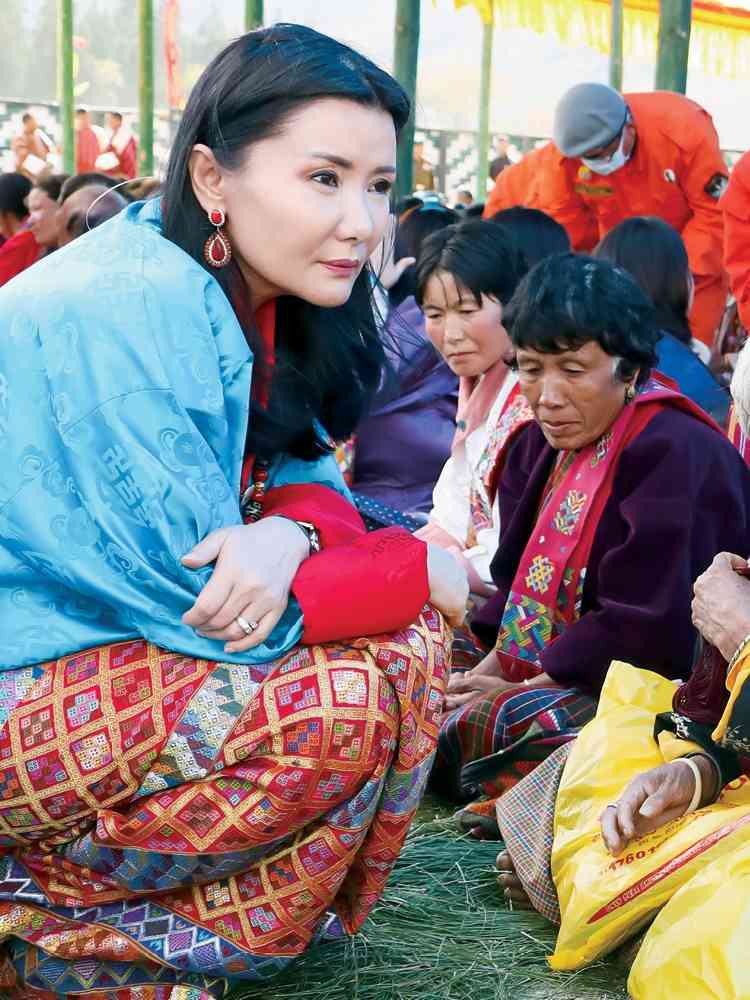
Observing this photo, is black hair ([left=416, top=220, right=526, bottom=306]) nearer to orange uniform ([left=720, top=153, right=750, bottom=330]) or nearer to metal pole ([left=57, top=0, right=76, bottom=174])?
orange uniform ([left=720, top=153, right=750, bottom=330])

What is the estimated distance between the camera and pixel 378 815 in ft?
7.61

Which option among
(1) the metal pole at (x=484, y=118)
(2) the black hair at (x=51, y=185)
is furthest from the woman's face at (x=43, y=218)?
(1) the metal pole at (x=484, y=118)

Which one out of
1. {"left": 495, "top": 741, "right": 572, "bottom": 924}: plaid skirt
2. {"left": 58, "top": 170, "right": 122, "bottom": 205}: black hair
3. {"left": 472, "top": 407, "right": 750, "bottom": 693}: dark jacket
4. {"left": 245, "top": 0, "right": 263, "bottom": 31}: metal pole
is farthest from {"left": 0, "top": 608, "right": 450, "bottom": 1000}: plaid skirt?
{"left": 245, "top": 0, "right": 263, "bottom": 31}: metal pole

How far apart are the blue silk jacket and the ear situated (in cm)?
16

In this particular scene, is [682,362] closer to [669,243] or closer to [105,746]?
[669,243]

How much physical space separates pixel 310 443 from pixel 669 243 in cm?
274

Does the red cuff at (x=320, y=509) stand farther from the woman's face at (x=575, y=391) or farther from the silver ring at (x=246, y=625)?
the woman's face at (x=575, y=391)

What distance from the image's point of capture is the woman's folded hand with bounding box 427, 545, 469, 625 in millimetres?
2340

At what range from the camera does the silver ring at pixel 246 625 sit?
7.00ft

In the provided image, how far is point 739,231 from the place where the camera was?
612 centimetres

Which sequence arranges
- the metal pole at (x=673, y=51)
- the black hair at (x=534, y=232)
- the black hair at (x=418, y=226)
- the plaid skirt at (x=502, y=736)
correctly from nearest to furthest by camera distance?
the plaid skirt at (x=502, y=736) → the black hair at (x=534, y=232) → the black hair at (x=418, y=226) → the metal pole at (x=673, y=51)

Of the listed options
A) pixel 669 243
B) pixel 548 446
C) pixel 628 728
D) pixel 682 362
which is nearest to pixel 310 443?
pixel 628 728

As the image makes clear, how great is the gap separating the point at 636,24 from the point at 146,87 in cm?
797

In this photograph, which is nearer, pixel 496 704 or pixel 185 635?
pixel 185 635
